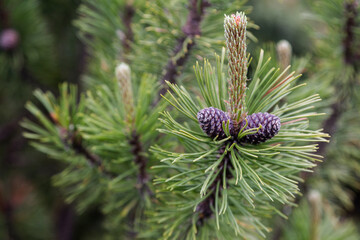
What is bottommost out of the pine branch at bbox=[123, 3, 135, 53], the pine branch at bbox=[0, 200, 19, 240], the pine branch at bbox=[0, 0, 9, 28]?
the pine branch at bbox=[0, 200, 19, 240]

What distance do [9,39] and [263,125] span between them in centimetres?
76

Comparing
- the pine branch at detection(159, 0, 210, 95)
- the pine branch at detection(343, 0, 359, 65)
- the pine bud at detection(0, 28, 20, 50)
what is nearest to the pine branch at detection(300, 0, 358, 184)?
the pine branch at detection(343, 0, 359, 65)

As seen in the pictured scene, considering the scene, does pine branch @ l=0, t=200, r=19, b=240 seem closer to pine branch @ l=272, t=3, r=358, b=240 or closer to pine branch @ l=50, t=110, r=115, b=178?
pine branch @ l=50, t=110, r=115, b=178

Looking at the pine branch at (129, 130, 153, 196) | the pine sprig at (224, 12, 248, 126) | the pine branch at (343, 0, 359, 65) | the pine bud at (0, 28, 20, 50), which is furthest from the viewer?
the pine bud at (0, 28, 20, 50)

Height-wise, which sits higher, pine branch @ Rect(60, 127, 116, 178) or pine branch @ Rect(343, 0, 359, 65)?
pine branch @ Rect(343, 0, 359, 65)

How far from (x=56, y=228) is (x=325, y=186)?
817 millimetres

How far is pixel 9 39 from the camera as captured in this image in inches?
33.4

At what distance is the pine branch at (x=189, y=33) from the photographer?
597mm

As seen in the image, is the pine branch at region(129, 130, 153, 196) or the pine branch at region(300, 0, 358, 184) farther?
the pine branch at region(300, 0, 358, 184)

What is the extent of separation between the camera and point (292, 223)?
2.51 feet

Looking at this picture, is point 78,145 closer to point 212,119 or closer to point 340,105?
point 212,119

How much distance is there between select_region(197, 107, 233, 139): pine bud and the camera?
39 centimetres

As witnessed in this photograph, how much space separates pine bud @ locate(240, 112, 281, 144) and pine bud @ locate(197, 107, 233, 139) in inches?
1.2

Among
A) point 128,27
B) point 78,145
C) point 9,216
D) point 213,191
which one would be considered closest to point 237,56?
point 213,191
